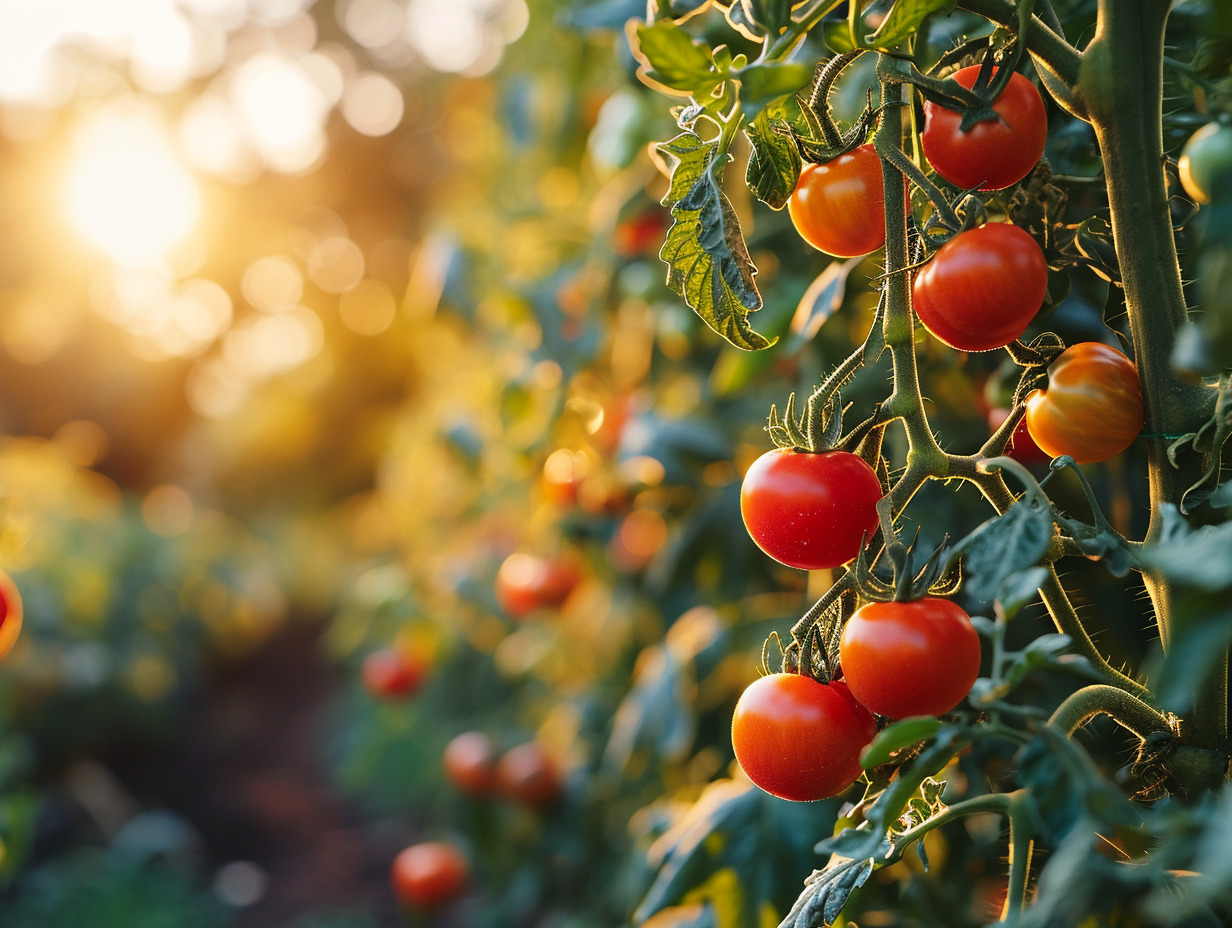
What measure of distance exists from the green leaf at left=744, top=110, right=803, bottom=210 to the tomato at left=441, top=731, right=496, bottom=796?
59.2 inches

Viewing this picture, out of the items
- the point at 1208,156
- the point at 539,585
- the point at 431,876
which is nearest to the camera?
the point at 1208,156

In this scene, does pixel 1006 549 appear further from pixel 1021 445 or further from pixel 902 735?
pixel 1021 445

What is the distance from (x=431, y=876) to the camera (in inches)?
71.9

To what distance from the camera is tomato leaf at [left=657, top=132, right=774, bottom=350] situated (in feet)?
1.26

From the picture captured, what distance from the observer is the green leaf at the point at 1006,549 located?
12.6 inches

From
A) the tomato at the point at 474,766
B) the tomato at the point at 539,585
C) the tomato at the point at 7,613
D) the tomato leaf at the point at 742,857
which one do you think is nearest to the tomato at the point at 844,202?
the tomato leaf at the point at 742,857

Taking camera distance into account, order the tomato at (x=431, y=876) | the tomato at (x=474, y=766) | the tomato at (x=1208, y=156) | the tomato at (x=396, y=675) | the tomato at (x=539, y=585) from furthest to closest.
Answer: the tomato at (x=396, y=675), the tomato at (x=431, y=876), the tomato at (x=474, y=766), the tomato at (x=539, y=585), the tomato at (x=1208, y=156)

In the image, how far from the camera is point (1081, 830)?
29 centimetres

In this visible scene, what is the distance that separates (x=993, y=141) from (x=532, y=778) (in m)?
1.42

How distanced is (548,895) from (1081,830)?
67.6 inches

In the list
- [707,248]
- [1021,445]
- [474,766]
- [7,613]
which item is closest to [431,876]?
[474,766]

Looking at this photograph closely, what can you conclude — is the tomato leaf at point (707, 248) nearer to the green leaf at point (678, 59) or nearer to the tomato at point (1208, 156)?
the green leaf at point (678, 59)

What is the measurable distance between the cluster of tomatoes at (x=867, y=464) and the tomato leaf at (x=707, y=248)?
0.05 metres

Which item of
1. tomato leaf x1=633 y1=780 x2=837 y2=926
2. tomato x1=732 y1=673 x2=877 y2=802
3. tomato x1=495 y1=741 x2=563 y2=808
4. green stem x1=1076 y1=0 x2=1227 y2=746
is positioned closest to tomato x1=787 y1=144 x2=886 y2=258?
green stem x1=1076 y1=0 x2=1227 y2=746
